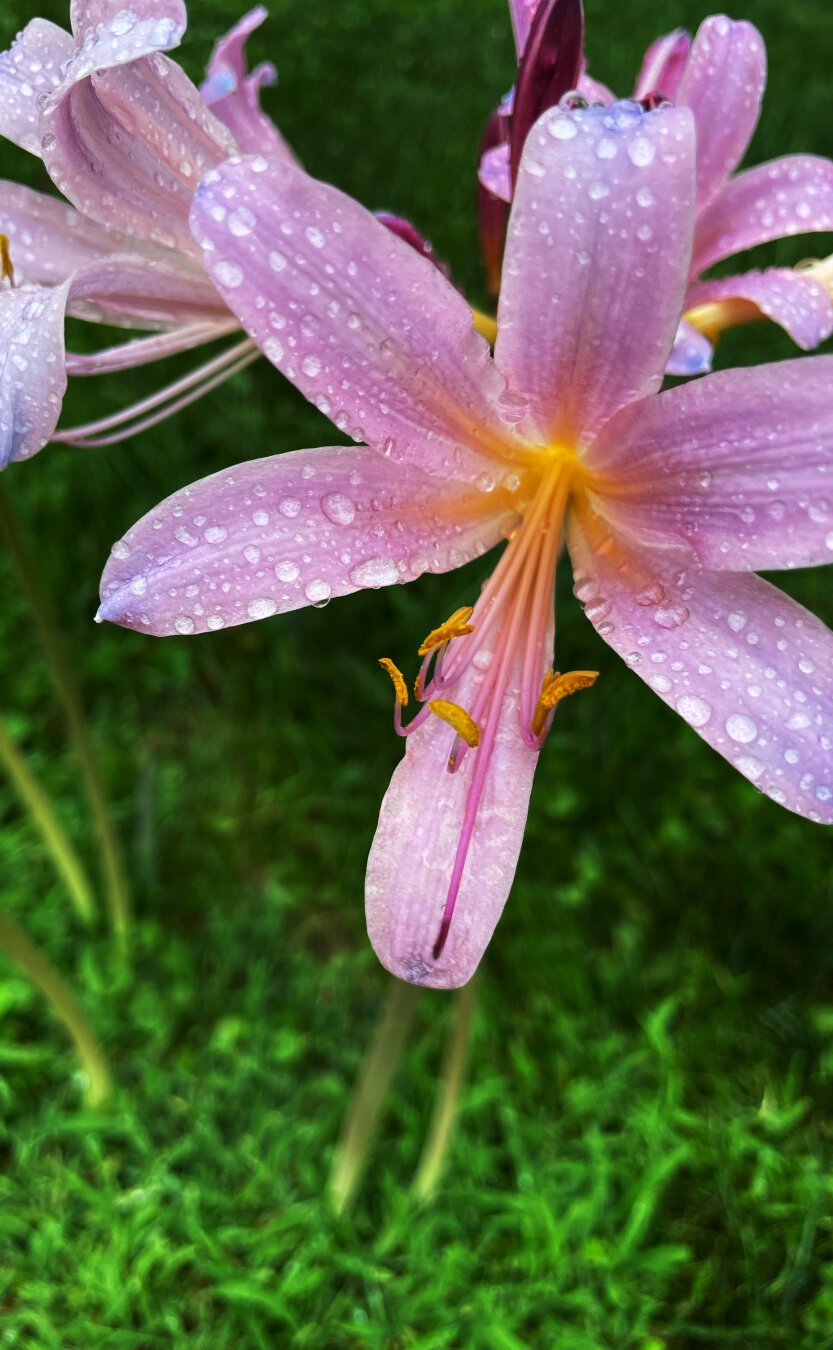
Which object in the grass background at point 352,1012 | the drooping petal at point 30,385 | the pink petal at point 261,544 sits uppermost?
the drooping petal at point 30,385

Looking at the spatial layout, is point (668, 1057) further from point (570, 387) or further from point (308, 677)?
point (570, 387)

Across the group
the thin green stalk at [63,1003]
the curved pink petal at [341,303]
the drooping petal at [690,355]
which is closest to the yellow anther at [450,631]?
the curved pink petal at [341,303]

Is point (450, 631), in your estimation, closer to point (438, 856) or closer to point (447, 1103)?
point (438, 856)

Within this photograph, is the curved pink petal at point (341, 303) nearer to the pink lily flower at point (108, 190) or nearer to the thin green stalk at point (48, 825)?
the pink lily flower at point (108, 190)

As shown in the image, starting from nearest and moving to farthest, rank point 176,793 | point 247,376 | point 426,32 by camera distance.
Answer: point 176,793 → point 247,376 → point 426,32

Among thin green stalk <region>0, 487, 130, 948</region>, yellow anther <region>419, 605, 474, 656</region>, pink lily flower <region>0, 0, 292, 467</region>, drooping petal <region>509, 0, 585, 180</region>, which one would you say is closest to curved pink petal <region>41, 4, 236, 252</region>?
pink lily flower <region>0, 0, 292, 467</region>

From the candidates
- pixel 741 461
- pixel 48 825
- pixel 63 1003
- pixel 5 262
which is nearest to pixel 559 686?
pixel 741 461

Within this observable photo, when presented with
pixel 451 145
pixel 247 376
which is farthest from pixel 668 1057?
pixel 451 145
